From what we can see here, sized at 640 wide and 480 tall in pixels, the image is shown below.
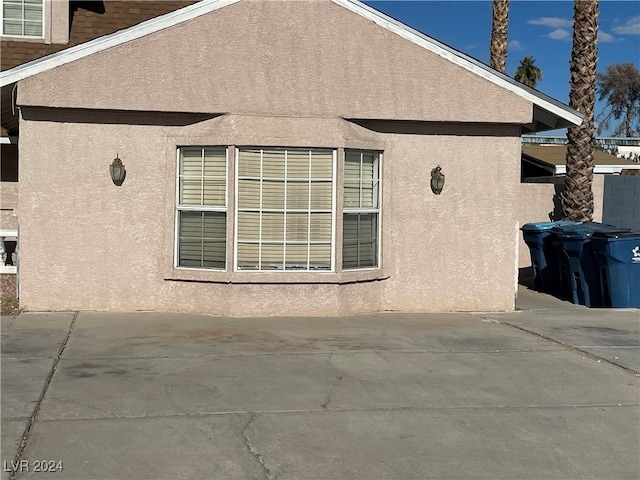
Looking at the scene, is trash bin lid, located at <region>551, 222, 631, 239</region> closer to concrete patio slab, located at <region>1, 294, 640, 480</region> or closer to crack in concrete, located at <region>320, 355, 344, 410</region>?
concrete patio slab, located at <region>1, 294, 640, 480</region>

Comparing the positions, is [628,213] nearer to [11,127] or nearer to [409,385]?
[409,385]

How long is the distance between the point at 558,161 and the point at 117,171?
17754 millimetres

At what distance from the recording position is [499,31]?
21828 millimetres

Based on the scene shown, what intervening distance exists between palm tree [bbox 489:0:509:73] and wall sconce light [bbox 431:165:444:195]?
39.4ft

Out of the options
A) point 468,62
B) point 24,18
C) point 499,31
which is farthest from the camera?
point 499,31

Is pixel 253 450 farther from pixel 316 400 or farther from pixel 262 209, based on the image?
pixel 262 209

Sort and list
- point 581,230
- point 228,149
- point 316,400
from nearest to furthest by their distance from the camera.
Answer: point 316,400, point 228,149, point 581,230

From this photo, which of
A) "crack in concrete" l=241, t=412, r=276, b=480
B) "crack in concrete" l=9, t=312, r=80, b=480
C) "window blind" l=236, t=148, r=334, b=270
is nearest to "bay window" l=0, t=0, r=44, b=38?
"window blind" l=236, t=148, r=334, b=270

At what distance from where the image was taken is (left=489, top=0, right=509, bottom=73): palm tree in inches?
856

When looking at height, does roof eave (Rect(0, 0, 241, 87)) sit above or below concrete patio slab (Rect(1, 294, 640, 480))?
above

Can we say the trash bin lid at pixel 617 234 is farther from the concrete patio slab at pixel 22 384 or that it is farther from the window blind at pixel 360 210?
the concrete patio slab at pixel 22 384

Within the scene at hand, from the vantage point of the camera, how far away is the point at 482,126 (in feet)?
35.9

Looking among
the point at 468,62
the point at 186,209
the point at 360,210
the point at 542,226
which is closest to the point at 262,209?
the point at 186,209

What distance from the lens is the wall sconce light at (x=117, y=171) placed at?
10.1m
